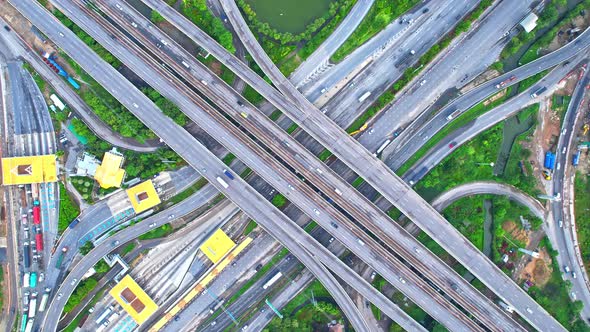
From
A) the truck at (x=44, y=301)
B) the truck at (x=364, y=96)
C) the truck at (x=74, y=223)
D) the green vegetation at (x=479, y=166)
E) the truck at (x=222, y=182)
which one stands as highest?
the truck at (x=74, y=223)

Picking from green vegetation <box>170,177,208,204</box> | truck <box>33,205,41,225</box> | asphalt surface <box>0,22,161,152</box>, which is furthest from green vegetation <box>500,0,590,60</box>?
truck <box>33,205,41,225</box>

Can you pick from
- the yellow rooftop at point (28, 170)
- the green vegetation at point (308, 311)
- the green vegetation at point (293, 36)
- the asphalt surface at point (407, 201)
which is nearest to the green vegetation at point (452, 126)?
the asphalt surface at point (407, 201)

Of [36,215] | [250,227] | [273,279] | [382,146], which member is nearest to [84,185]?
[36,215]

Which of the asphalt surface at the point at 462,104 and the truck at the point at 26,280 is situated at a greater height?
the truck at the point at 26,280

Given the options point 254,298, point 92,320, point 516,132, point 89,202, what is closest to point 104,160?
point 89,202

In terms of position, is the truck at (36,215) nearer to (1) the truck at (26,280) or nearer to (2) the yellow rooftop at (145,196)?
(1) the truck at (26,280)
